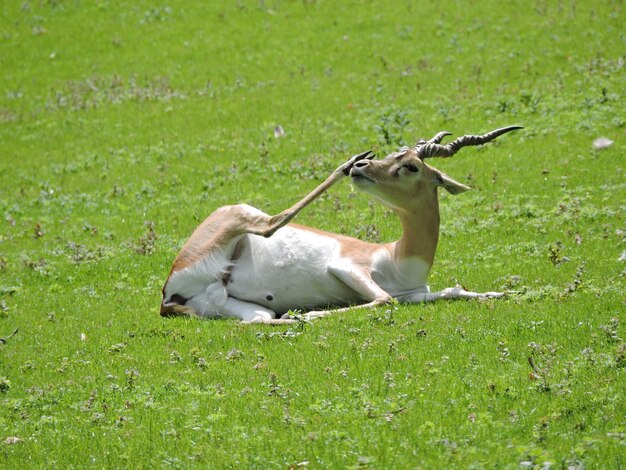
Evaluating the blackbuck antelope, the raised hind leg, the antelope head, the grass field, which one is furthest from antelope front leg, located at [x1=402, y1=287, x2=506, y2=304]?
the raised hind leg

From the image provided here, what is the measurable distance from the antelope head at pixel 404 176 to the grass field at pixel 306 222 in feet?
4.50

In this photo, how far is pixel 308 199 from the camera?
11.5m

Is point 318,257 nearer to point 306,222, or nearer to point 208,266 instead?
point 208,266

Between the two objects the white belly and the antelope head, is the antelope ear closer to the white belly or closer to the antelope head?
the antelope head

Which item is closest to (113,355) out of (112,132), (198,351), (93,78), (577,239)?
(198,351)

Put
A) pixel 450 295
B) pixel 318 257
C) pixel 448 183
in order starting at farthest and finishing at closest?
pixel 318 257, pixel 448 183, pixel 450 295

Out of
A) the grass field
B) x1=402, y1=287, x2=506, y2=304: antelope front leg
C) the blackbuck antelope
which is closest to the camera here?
the grass field

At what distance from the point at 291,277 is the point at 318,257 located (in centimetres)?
41

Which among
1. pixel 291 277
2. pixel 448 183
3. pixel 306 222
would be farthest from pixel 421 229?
pixel 306 222

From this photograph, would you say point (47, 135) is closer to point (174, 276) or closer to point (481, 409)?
point (174, 276)

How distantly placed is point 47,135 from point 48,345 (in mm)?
12769

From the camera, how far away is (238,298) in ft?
39.6

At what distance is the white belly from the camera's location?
11.9m

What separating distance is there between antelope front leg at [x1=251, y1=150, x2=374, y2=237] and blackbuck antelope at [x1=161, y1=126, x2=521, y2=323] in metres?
0.01
